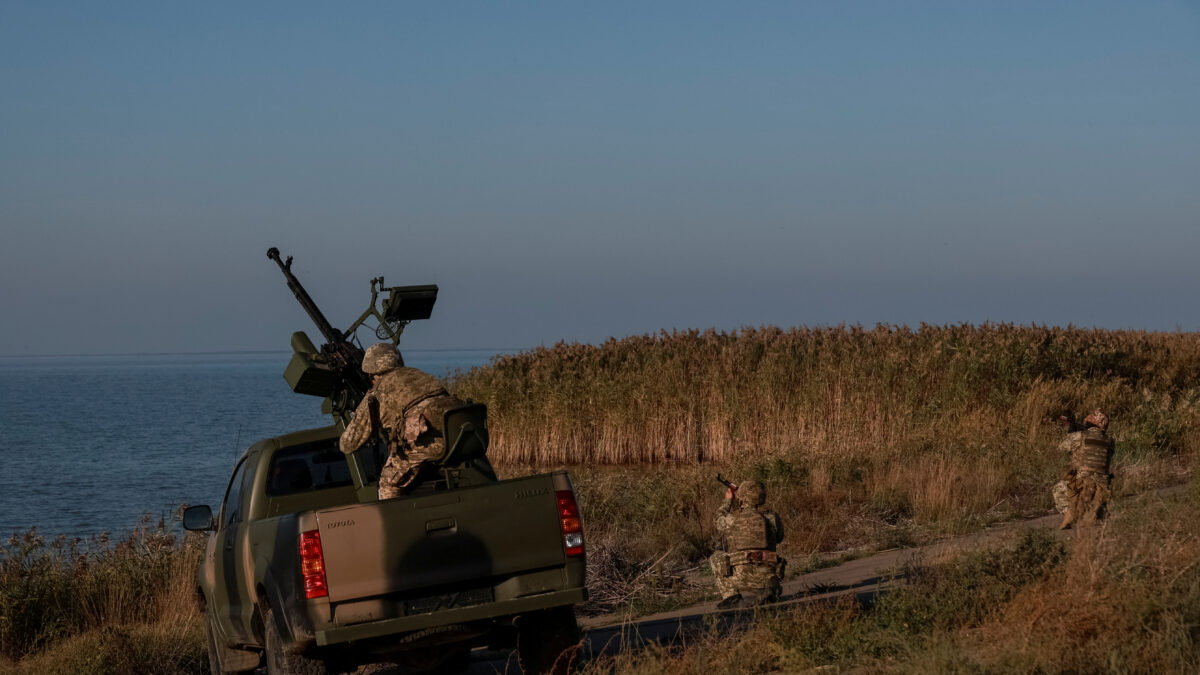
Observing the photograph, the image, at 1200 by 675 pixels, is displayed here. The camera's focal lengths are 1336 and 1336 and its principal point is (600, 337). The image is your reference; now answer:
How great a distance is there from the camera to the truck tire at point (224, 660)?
947cm

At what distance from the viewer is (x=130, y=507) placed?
25.2 metres

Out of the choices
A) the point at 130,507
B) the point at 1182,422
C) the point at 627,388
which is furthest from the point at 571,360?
the point at 1182,422

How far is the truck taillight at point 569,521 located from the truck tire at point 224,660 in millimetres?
2987

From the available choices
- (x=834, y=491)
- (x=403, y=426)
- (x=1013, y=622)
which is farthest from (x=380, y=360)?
(x=834, y=491)

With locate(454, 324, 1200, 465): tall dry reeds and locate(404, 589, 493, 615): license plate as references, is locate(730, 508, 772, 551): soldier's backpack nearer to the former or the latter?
locate(404, 589, 493, 615): license plate

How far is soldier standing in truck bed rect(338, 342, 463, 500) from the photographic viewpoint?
325 inches

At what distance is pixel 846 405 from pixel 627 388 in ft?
15.9

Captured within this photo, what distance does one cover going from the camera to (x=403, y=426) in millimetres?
8289

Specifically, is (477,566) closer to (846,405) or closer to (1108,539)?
(1108,539)

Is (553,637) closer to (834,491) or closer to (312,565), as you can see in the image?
(312,565)

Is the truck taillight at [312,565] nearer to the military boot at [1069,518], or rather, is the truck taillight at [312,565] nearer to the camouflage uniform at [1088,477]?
the camouflage uniform at [1088,477]

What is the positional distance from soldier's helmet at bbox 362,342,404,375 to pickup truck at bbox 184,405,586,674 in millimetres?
778

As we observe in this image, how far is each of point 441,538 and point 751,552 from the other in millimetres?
3432

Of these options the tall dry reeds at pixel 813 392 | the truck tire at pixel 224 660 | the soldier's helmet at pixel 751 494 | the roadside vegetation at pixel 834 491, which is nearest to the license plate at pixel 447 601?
the roadside vegetation at pixel 834 491
